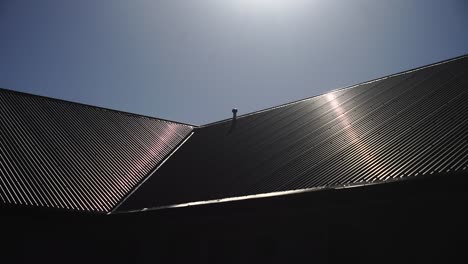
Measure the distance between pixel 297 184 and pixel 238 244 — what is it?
77.6 inches

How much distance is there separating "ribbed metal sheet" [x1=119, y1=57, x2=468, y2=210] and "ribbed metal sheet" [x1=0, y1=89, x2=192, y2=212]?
1.12m

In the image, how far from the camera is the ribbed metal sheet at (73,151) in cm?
1244

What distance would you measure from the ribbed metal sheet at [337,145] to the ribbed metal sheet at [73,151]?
Result: 3.67ft

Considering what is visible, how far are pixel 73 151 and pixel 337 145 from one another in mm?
9344

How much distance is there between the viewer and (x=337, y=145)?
10828 mm

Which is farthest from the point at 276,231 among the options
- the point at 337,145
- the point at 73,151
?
the point at 73,151

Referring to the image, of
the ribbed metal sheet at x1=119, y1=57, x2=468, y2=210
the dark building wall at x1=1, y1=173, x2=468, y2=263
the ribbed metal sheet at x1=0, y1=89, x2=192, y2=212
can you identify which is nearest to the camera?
the dark building wall at x1=1, y1=173, x2=468, y2=263

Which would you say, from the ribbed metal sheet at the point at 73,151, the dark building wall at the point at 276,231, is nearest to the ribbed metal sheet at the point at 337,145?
the dark building wall at the point at 276,231

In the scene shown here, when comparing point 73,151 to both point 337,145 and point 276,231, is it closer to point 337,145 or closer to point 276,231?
point 276,231

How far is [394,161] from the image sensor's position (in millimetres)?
8422

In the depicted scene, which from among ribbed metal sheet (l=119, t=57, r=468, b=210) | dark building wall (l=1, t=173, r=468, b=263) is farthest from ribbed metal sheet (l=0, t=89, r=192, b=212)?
ribbed metal sheet (l=119, t=57, r=468, b=210)

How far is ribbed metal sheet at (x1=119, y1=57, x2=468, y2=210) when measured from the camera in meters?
8.47

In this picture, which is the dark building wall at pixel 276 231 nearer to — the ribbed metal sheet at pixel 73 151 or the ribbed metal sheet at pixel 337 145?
the ribbed metal sheet at pixel 337 145

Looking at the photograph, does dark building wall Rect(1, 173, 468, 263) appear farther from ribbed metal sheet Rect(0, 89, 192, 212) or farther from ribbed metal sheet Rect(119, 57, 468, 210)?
ribbed metal sheet Rect(0, 89, 192, 212)
